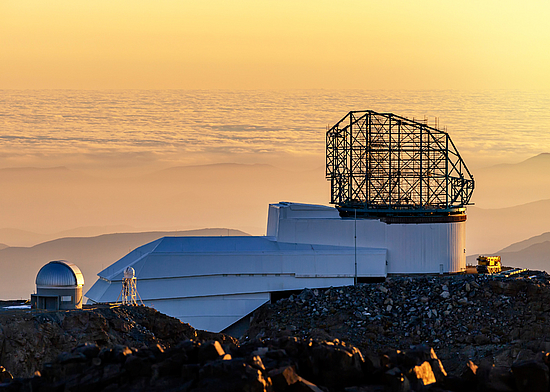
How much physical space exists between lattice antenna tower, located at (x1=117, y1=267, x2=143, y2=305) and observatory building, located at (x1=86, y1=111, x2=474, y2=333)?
2.09 m

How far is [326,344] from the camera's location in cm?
2653

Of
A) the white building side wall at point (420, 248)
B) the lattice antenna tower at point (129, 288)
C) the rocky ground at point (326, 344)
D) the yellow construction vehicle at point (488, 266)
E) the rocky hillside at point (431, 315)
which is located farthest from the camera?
the yellow construction vehicle at point (488, 266)

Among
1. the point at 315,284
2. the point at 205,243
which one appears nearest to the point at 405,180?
the point at 315,284

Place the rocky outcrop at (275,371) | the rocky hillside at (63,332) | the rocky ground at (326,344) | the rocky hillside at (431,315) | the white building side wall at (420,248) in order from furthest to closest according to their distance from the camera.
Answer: the white building side wall at (420,248) → the rocky hillside at (431,315) → the rocky hillside at (63,332) → the rocky ground at (326,344) → the rocky outcrop at (275,371)

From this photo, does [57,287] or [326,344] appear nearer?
[326,344]

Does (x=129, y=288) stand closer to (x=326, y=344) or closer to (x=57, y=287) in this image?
(x=57, y=287)

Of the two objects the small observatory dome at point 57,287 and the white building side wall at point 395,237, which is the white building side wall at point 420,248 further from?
the small observatory dome at point 57,287

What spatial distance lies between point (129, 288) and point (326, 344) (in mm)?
29478

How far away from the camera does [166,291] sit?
5756cm

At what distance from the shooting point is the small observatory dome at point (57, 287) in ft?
145

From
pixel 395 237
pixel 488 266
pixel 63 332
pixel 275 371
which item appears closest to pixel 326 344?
pixel 275 371

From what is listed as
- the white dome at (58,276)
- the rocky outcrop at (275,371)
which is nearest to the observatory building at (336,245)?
the white dome at (58,276)

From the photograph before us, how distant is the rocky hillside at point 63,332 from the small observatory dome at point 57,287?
3.85 ft

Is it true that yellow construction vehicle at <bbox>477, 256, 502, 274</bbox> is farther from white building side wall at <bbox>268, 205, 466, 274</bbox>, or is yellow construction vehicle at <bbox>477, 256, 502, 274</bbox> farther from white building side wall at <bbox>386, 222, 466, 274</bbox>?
white building side wall at <bbox>386, 222, 466, 274</bbox>
